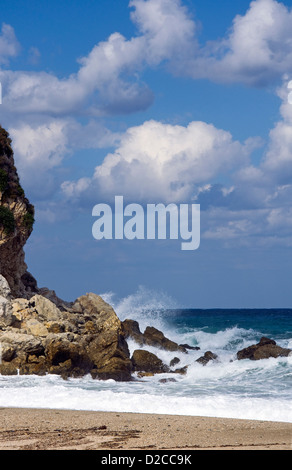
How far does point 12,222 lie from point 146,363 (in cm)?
1034

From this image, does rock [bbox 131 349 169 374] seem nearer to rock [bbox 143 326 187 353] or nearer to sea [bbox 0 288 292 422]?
sea [bbox 0 288 292 422]

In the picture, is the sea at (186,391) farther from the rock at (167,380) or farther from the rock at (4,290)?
the rock at (4,290)

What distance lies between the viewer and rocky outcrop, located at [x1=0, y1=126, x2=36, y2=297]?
29.5m

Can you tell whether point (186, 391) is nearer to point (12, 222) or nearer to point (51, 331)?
point (51, 331)

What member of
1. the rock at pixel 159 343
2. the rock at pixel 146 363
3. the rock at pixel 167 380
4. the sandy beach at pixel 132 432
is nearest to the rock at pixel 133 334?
the rock at pixel 159 343

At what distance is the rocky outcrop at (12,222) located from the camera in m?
29.5

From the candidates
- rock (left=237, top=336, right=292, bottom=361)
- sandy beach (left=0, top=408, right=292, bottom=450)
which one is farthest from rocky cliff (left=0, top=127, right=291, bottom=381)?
sandy beach (left=0, top=408, right=292, bottom=450)

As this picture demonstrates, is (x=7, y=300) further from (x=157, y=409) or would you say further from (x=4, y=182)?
(x=157, y=409)

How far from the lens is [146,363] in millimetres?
24312

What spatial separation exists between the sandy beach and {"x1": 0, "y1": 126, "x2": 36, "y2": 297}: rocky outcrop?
640 inches

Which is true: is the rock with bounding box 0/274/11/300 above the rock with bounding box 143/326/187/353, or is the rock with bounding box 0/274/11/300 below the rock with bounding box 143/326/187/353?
above

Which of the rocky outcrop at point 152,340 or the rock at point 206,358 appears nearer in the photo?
the rock at point 206,358

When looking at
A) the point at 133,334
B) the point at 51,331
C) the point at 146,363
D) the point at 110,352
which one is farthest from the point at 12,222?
the point at 146,363

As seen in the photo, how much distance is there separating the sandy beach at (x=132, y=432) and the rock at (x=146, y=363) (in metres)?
10.0
